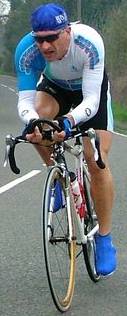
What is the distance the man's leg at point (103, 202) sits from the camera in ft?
17.0

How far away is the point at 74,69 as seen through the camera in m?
4.95

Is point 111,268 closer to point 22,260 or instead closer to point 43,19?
point 22,260

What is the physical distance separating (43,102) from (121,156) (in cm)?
920

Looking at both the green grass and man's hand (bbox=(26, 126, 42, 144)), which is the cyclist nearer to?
man's hand (bbox=(26, 126, 42, 144))

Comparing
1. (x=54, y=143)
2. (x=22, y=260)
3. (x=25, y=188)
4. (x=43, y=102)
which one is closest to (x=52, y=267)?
(x=54, y=143)

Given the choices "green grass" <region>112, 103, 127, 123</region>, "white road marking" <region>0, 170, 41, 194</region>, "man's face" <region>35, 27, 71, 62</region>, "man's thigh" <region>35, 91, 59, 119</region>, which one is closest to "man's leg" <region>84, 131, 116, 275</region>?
"man's thigh" <region>35, 91, 59, 119</region>

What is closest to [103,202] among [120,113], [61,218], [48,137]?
[61,218]

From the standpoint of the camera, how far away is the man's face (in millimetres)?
4586

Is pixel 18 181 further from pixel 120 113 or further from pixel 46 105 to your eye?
pixel 120 113

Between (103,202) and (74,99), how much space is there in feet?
2.40

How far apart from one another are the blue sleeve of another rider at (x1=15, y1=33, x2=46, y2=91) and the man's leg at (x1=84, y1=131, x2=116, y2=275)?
0.55 meters

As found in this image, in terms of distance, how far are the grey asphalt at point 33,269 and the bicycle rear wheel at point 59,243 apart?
170 mm

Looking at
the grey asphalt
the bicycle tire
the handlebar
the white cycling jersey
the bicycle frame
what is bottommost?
the grey asphalt

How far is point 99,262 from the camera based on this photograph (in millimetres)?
5312
